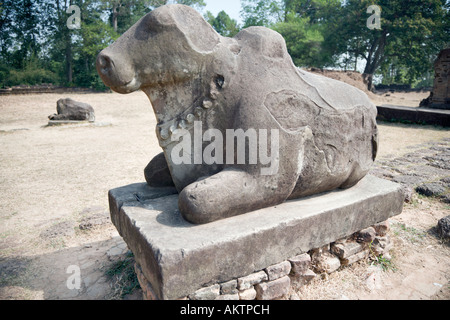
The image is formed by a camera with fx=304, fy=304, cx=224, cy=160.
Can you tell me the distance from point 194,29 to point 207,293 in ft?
5.26

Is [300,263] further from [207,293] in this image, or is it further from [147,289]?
[147,289]

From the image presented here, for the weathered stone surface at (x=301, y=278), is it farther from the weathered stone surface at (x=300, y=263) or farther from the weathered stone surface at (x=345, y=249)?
the weathered stone surface at (x=345, y=249)

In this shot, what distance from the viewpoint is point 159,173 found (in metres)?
2.47

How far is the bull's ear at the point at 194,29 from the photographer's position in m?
1.88

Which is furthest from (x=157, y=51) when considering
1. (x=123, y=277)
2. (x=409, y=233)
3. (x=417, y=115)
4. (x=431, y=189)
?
(x=417, y=115)

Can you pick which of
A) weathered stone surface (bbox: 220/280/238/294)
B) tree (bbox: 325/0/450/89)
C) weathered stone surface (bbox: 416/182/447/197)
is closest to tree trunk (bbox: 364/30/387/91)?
tree (bbox: 325/0/450/89)

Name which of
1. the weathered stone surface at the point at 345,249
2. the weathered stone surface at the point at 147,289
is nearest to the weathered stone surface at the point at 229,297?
the weathered stone surface at the point at 147,289

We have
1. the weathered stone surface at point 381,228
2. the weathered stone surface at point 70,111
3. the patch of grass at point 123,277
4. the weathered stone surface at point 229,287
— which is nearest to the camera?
the weathered stone surface at point 229,287

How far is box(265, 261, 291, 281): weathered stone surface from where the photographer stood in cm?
195

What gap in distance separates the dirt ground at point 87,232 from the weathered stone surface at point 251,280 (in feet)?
1.38

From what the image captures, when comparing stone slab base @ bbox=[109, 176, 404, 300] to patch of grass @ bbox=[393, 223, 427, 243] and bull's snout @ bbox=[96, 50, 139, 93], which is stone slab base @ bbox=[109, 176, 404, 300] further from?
bull's snout @ bbox=[96, 50, 139, 93]

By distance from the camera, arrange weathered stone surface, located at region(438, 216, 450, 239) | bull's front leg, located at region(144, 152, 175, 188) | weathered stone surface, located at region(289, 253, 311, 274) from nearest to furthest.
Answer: weathered stone surface, located at region(289, 253, 311, 274), bull's front leg, located at region(144, 152, 175, 188), weathered stone surface, located at region(438, 216, 450, 239)

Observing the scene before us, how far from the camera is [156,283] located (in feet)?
5.41
